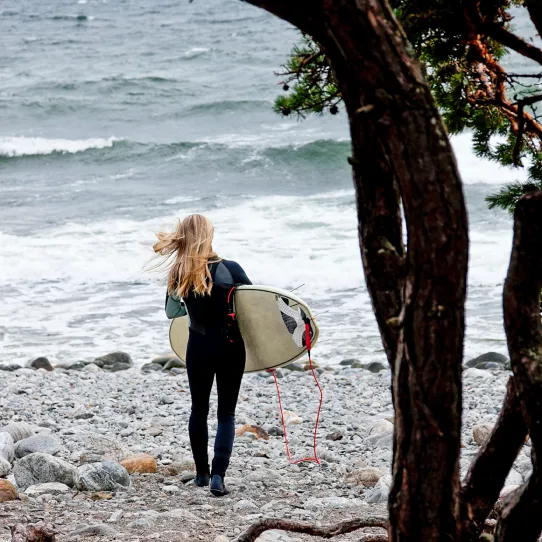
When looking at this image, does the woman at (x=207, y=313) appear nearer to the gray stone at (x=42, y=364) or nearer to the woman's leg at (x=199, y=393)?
the woman's leg at (x=199, y=393)

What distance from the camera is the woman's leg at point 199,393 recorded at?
529cm

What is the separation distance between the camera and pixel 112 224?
63.3 ft

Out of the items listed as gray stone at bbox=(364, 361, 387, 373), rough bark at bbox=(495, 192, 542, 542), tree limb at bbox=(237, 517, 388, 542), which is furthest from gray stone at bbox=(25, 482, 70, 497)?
gray stone at bbox=(364, 361, 387, 373)

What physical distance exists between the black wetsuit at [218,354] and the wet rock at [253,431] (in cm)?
164

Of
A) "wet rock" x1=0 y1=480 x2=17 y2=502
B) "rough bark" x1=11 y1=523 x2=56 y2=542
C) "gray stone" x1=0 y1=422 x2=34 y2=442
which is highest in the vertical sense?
"rough bark" x1=11 y1=523 x2=56 y2=542

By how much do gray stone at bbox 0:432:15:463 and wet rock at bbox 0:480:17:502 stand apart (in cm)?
76

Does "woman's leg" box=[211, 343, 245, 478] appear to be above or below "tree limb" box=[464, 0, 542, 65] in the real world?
below

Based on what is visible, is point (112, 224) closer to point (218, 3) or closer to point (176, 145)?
point (176, 145)

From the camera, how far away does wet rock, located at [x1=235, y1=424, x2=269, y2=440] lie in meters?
7.06

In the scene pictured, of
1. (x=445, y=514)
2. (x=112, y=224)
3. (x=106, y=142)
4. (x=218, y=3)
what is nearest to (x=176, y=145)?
(x=106, y=142)

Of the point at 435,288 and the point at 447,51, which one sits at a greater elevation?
the point at 447,51

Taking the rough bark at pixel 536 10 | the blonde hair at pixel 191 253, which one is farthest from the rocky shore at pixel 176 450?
the rough bark at pixel 536 10

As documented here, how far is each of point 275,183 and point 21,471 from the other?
19.1 meters

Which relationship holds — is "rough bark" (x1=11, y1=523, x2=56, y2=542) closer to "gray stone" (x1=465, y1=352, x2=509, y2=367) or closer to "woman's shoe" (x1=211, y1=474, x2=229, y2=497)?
"woman's shoe" (x1=211, y1=474, x2=229, y2=497)
